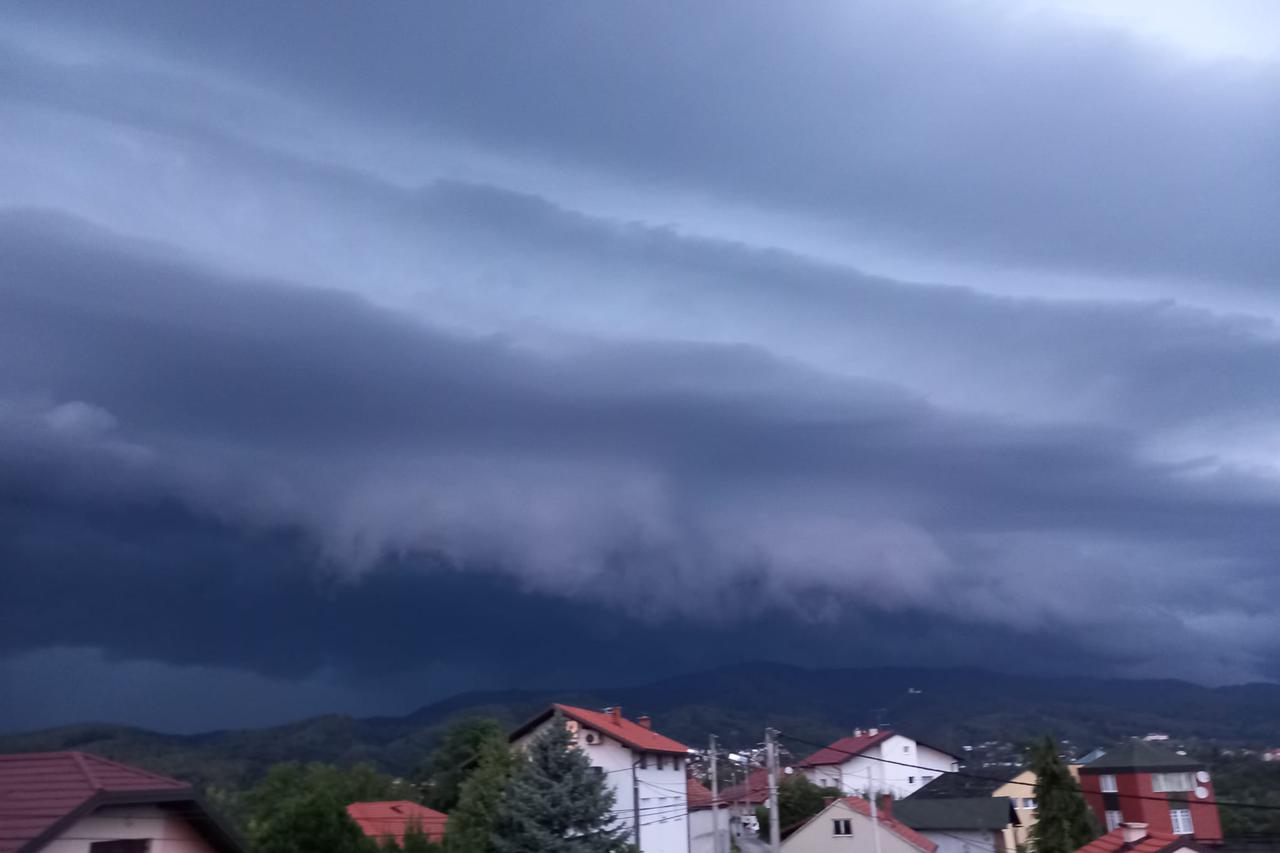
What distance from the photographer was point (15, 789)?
888 inches

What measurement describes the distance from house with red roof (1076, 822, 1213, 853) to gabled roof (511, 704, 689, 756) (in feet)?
146

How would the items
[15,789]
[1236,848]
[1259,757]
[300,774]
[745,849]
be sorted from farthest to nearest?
[745,849], [1259,757], [300,774], [1236,848], [15,789]

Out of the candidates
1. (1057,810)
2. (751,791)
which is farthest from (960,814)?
(1057,810)

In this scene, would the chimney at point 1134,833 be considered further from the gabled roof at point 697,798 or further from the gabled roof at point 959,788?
the gabled roof at point 959,788

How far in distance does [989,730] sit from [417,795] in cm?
7885

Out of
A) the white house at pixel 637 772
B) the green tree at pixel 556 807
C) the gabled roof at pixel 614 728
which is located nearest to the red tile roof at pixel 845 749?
the gabled roof at pixel 614 728

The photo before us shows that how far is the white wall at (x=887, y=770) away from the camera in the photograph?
142625mm

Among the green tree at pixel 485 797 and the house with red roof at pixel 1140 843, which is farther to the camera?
the green tree at pixel 485 797

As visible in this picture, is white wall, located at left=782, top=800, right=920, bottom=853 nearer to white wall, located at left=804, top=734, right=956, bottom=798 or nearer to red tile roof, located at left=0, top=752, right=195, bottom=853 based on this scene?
white wall, located at left=804, top=734, right=956, bottom=798

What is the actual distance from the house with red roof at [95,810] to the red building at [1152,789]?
7288cm

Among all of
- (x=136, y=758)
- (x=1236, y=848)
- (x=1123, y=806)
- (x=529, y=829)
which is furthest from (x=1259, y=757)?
(x=136, y=758)

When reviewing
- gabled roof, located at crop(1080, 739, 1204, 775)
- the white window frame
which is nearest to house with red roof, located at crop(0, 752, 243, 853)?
the white window frame

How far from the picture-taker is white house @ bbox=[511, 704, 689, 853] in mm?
84000

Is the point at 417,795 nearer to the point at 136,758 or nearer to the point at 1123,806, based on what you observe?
the point at 136,758
